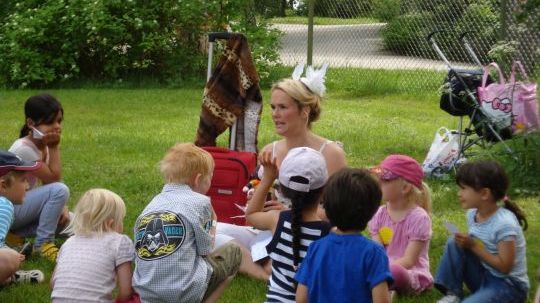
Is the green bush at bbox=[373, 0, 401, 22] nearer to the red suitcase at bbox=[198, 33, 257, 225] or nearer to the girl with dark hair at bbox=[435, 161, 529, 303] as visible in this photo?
the red suitcase at bbox=[198, 33, 257, 225]

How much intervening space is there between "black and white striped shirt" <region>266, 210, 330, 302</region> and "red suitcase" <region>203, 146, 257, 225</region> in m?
1.52

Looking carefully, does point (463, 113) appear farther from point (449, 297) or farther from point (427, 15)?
point (427, 15)

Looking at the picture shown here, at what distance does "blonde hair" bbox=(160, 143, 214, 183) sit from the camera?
13.2ft

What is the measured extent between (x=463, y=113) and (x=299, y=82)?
117 inches

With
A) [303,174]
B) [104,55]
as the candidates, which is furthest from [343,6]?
[303,174]

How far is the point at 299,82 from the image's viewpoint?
4.79 metres

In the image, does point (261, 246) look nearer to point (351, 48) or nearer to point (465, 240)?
point (465, 240)

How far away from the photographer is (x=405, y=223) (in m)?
4.52

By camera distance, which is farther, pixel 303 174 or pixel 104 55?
pixel 104 55

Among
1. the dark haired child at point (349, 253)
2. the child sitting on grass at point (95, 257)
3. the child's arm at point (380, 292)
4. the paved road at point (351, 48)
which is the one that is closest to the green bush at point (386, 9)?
the paved road at point (351, 48)

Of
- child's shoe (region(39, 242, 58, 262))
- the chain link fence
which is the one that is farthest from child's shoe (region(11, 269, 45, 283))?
the chain link fence

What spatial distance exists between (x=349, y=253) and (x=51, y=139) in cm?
265

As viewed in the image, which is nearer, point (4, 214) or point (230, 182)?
point (4, 214)

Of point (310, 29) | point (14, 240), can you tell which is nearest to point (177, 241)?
point (14, 240)
